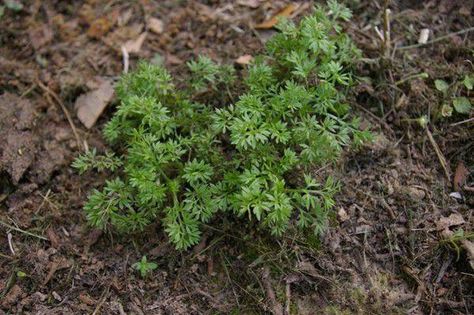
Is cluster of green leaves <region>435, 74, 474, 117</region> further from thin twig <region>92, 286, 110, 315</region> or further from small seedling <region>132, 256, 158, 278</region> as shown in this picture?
thin twig <region>92, 286, 110, 315</region>

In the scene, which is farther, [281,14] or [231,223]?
Result: [281,14]

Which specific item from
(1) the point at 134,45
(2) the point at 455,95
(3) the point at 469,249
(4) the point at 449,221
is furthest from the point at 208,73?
(3) the point at 469,249

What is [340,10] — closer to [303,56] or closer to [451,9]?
[303,56]

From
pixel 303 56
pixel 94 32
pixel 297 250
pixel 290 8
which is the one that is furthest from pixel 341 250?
pixel 94 32

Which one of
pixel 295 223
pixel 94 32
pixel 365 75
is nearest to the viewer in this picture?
pixel 295 223

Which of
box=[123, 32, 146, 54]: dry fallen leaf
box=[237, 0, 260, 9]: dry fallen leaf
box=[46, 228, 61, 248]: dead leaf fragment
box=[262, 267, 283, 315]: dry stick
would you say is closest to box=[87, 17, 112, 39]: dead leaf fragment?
box=[123, 32, 146, 54]: dry fallen leaf

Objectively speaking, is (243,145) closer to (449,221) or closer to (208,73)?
(208,73)
